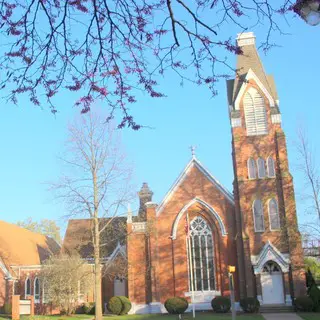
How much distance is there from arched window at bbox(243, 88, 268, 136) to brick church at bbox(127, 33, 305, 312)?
74 millimetres

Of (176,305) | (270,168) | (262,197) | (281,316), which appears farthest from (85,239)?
(281,316)

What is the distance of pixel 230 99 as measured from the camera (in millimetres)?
37312

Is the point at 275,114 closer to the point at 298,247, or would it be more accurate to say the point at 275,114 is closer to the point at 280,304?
the point at 298,247

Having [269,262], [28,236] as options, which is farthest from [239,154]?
[28,236]

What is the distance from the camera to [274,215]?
33.8 m

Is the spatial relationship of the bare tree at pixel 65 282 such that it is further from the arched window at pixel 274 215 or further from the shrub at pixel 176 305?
the arched window at pixel 274 215

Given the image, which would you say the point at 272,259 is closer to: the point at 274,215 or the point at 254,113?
the point at 274,215

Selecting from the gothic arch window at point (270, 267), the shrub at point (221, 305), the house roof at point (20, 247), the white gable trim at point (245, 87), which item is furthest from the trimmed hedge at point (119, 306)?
the white gable trim at point (245, 87)

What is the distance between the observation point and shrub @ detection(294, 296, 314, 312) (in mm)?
29938

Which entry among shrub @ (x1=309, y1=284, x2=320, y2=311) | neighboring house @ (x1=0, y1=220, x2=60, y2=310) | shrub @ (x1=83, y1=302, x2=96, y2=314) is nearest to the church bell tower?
shrub @ (x1=309, y1=284, x2=320, y2=311)

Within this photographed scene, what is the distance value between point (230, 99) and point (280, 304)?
1530 cm

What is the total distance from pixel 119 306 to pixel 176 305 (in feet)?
12.8

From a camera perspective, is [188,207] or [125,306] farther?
[188,207]

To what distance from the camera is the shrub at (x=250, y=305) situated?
100 ft
